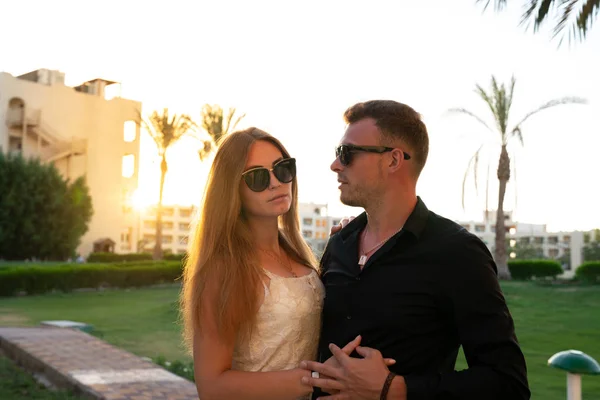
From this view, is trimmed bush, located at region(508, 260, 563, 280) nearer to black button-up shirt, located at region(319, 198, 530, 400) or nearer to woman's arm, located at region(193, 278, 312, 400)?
black button-up shirt, located at region(319, 198, 530, 400)

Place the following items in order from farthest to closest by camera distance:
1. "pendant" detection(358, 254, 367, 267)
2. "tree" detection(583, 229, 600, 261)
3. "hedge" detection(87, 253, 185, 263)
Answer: "tree" detection(583, 229, 600, 261) < "hedge" detection(87, 253, 185, 263) < "pendant" detection(358, 254, 367, 267)

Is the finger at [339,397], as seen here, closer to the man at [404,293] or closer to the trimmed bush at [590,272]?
the man at [404,293]

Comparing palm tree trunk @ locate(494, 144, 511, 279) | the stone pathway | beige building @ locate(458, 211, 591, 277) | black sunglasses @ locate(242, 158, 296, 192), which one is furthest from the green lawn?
beige building @ locate(458, 211, 591, 277)

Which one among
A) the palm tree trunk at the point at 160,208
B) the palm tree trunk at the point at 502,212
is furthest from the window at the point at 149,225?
the palm tree trunk at the point at 502,212

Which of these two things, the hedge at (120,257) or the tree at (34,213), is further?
the hedge at (120,257)

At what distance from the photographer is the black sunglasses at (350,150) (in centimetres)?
298

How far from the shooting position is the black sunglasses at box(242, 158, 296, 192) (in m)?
3.20

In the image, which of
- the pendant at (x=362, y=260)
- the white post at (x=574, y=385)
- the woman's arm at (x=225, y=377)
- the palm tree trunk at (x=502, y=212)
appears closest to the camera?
the woman's arm at (x=225, y=377)

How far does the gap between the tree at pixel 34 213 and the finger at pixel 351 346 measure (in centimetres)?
4620

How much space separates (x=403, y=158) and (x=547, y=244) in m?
139

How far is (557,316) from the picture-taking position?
17.0 metres

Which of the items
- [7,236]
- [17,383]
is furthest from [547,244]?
[17,383]

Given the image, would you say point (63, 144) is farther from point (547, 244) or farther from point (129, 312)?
point (547, 244)

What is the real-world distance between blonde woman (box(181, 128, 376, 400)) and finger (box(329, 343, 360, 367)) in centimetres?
22
